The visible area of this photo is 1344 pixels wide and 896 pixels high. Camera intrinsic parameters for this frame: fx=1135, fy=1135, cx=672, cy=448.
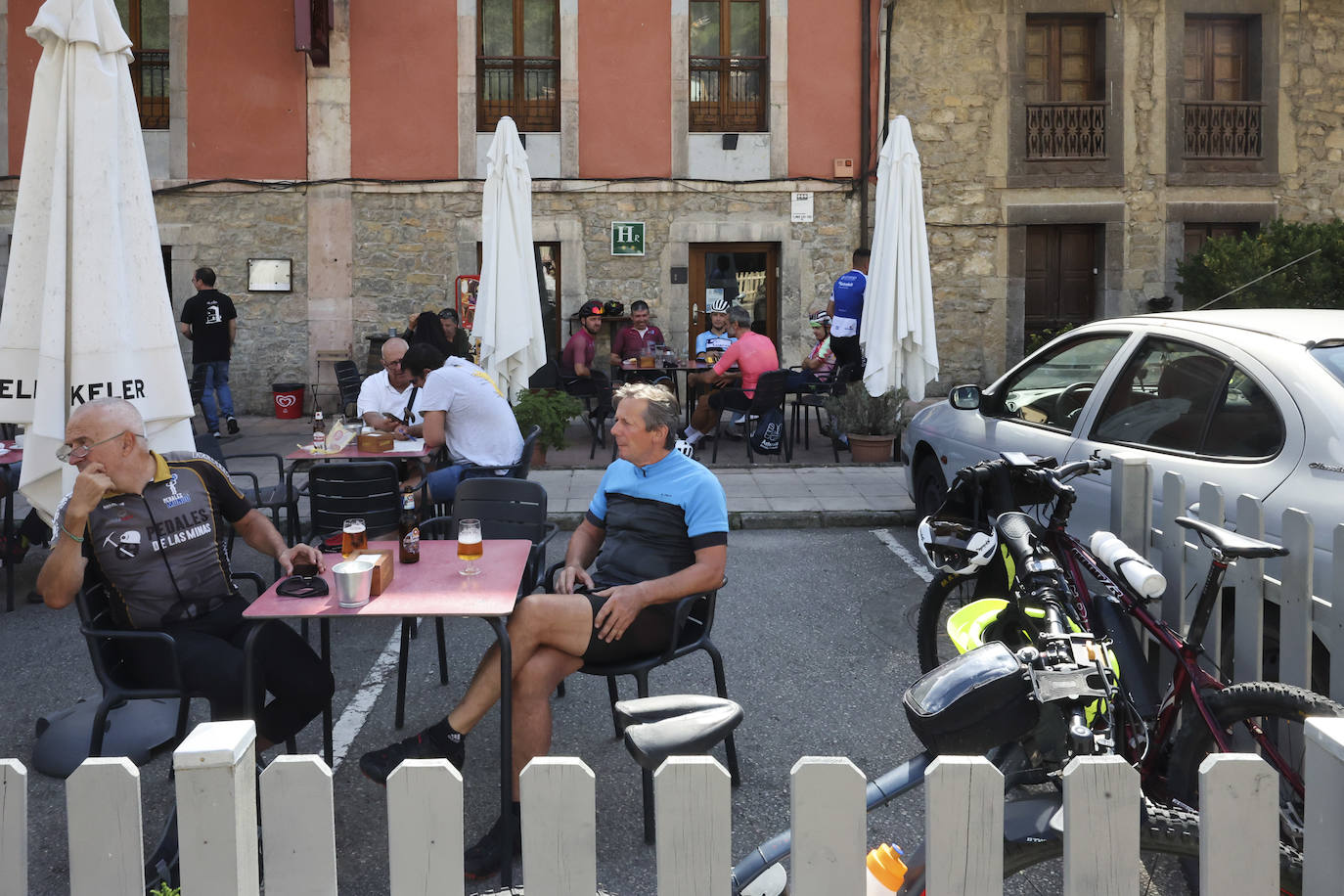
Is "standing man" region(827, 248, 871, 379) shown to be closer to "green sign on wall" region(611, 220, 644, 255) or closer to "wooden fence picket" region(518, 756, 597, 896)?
"green sign on wall" region(611, 220, 644, 255)

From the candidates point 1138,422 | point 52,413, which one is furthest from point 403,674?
point 1138,422

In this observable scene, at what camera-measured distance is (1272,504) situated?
3346mm

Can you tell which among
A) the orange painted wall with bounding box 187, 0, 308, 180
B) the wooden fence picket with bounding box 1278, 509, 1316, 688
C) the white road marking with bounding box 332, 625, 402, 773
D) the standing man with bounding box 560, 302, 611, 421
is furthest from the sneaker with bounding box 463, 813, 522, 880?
the orange painted wall with bounding box 187, 0, 308, 180

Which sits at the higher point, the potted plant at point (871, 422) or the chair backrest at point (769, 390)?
the chair backrest at point (769, 390)

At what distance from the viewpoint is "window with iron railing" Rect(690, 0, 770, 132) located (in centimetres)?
1525

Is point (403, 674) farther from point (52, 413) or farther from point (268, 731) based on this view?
point (52, 413)

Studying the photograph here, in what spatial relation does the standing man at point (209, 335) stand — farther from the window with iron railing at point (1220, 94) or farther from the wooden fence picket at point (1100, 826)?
the window with iron railing at point (1220, 94)

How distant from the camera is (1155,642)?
3.23 m

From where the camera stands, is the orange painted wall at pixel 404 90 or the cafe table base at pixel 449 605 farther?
the orange painted wall at pixel 404 90

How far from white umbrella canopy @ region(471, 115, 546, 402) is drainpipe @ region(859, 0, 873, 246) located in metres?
6.32

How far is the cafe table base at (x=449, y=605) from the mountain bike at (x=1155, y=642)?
138 centimetres

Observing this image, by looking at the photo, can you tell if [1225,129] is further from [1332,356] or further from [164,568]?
[164,568]

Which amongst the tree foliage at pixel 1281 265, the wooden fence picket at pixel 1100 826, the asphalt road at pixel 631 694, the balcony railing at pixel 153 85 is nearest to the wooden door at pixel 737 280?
the tree foliage at pixel 1281 265

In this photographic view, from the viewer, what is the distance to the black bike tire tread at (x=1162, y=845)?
1.97 m
